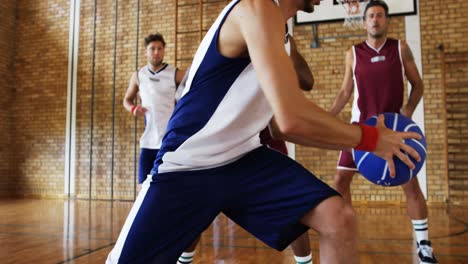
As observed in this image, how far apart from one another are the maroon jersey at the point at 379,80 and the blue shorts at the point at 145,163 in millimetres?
1866

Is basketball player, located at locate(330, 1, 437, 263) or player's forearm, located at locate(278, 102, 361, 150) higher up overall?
basketball player, located at locate(330, 1, 437, 263)

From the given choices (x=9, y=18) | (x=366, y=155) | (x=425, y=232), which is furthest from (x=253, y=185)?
(x=9, y=18)

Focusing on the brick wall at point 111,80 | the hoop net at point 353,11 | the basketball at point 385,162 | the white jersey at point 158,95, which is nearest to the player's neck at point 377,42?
the basketball at point 385,162

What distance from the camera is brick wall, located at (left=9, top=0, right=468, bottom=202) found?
6.83m

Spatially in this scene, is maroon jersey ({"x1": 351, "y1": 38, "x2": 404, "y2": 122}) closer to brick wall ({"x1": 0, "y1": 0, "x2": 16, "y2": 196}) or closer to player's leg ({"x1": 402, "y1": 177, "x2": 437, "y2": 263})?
player's leg ({"x1": 402, "y1": 177, "x2": 437, "y2": 263})

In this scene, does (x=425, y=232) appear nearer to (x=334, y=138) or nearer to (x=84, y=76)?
(x=334, y=138)

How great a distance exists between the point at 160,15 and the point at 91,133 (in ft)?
9.04

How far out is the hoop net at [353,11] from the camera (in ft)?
21.5

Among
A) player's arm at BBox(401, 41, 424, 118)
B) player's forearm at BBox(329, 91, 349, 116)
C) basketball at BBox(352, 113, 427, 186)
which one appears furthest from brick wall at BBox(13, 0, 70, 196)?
basketball at BBox(352, 113, 427, 186)

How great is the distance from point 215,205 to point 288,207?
0.79ft

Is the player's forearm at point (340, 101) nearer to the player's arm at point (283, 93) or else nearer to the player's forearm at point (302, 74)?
the player's forearm at point (302, 74)

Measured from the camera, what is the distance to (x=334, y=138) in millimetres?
1131

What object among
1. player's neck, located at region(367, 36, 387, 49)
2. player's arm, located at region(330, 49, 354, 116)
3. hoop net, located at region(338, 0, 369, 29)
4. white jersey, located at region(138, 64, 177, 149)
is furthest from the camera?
hoop net, located at region(338, 0, 369, 29)

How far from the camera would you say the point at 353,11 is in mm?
6664
